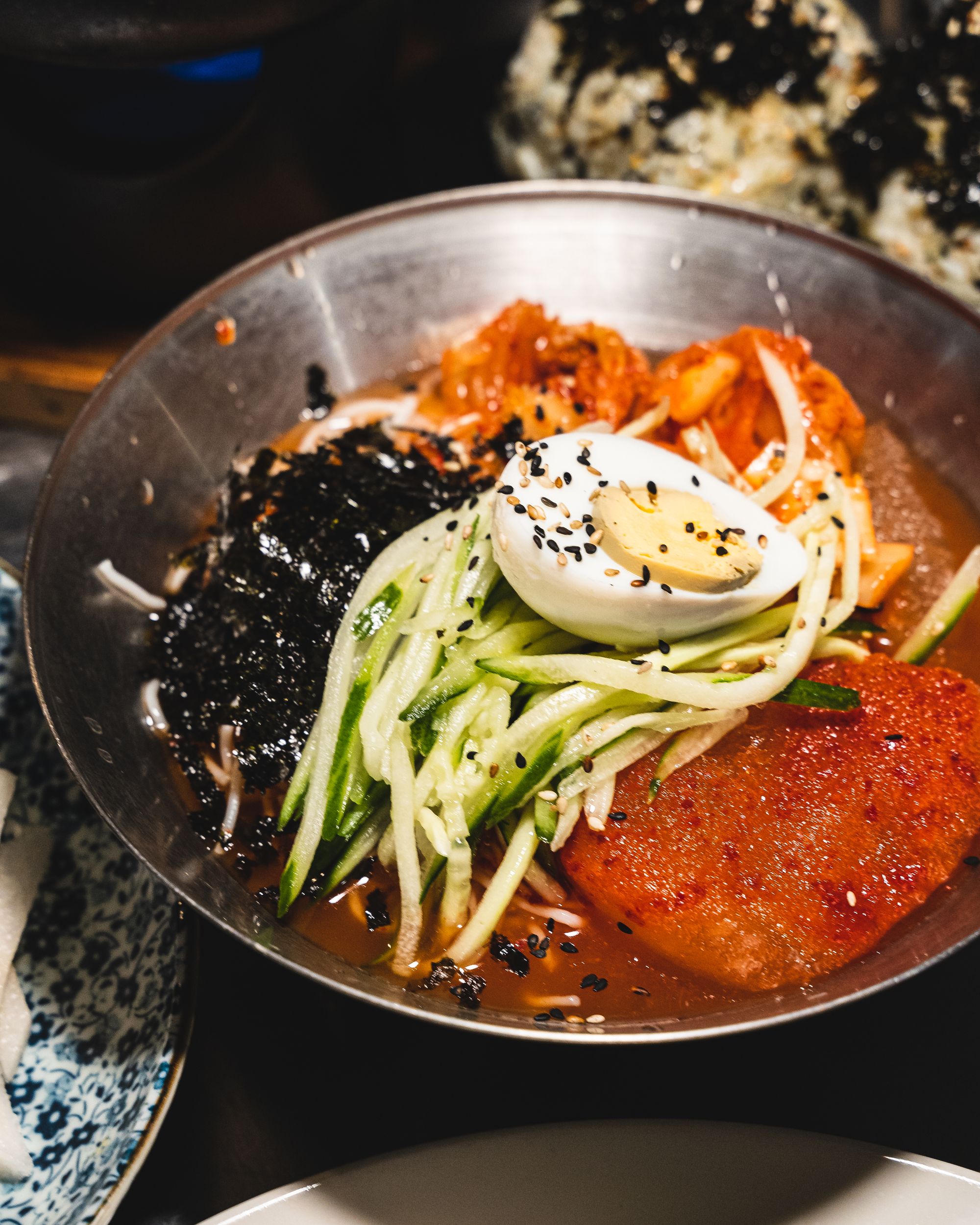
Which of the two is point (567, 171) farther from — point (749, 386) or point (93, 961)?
point (93, 961)

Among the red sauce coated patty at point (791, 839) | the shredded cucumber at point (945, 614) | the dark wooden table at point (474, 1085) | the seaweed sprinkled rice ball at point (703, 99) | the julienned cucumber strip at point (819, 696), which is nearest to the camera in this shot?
the red sauce coated patty at point (791, 839)

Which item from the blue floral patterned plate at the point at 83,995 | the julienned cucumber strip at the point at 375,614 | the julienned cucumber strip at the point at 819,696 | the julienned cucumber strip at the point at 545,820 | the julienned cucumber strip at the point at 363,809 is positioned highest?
the julienned cucumber strip at the point at 819,696

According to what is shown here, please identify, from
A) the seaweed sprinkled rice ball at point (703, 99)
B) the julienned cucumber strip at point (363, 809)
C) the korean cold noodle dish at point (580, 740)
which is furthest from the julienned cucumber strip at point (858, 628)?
the seaweed sprinkled rice ball at point (703, 99)

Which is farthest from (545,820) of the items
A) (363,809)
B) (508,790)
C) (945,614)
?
(945,614)

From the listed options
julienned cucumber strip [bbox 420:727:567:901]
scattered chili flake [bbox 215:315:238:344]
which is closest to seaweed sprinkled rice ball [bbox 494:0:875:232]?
scattered chili flake [bbox 215:315:238:344]

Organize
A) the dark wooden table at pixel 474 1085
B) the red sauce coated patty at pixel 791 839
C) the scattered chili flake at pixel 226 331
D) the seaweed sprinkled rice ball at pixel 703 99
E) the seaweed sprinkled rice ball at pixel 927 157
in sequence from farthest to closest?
the seaweed sprinkled rice ball at pixel 703 99, the seaweed sprinkled rice ball at pixel 927 157, the scattered chili flake at pixel 226 331, the dark wooden table at pixel 474 1085, the red sauce coated patty at pixel 791 839

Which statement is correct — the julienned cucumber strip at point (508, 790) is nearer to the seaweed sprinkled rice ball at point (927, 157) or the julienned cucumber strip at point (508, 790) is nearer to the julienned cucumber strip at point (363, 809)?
the julienned cucumber strip at point (363, 809)
